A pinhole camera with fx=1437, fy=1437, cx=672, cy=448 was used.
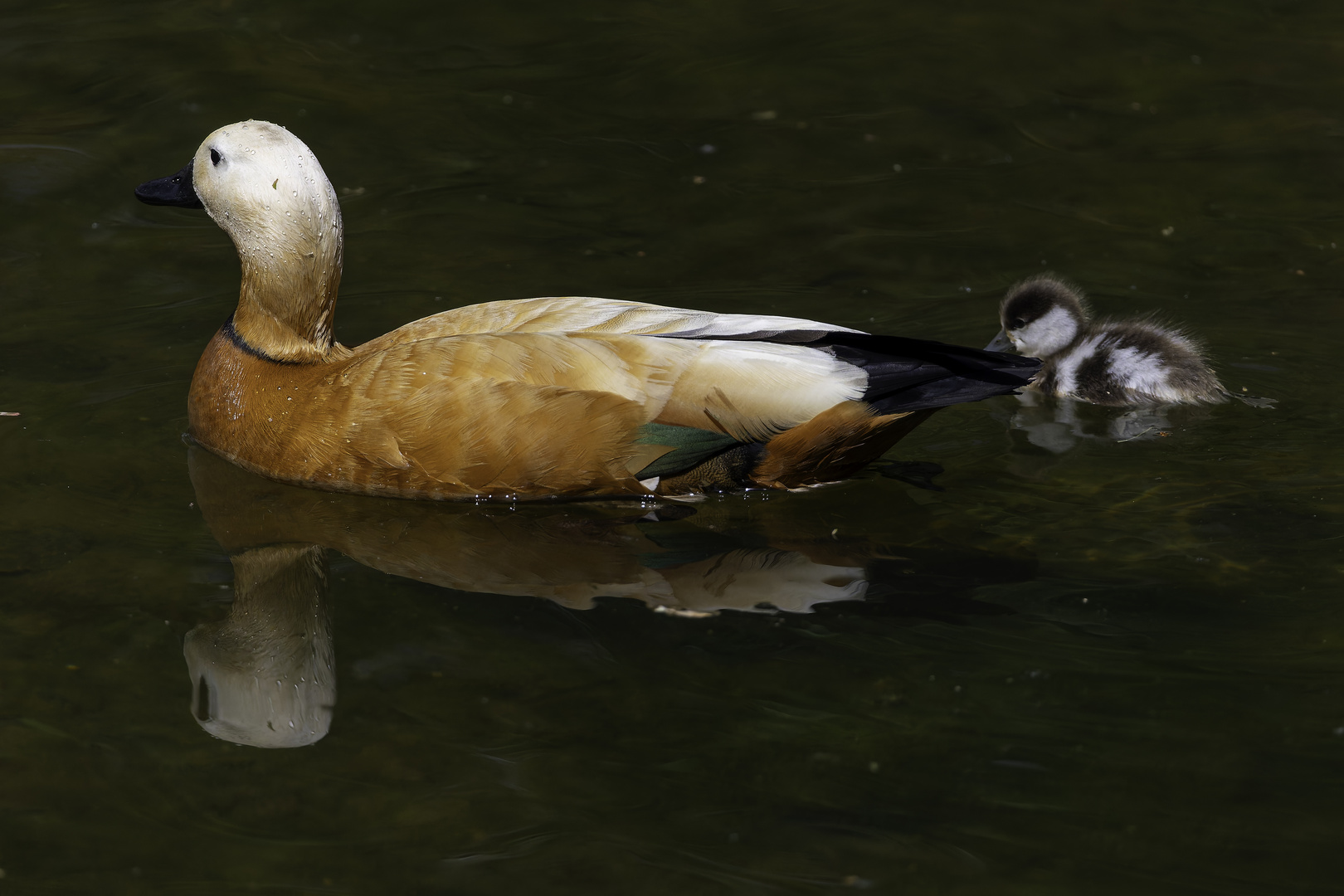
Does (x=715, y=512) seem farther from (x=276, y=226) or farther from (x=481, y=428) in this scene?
(x=276, y=226)

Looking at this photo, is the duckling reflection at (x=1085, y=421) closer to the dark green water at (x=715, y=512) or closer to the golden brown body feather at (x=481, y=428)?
the dark green water at (x=715, y=512)

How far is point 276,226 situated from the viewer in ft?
18.6

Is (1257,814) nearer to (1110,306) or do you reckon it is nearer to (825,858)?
(825,858)

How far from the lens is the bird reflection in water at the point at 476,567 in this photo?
453 centimetres

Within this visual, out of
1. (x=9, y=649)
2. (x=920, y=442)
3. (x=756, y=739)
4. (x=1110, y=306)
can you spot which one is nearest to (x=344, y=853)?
(x=756, y=739)

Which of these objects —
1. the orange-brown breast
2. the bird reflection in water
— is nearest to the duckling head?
the bird reflection in water

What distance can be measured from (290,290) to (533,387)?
1.19m

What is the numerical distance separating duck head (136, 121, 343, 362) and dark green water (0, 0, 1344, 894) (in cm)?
67

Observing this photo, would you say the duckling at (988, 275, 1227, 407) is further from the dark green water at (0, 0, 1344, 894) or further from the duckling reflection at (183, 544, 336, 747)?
the duckling reflection at (183, 544, 336, 747)

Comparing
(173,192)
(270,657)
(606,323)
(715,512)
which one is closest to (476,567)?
(270,657)

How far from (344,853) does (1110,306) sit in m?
5.06

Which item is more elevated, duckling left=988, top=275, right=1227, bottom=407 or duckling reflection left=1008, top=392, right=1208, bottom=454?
duckling left=988, top=275, right=1227, bottom=407

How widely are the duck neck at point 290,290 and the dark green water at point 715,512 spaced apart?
61 cm

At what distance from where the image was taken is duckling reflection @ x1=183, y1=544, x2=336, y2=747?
4312 millimetres
